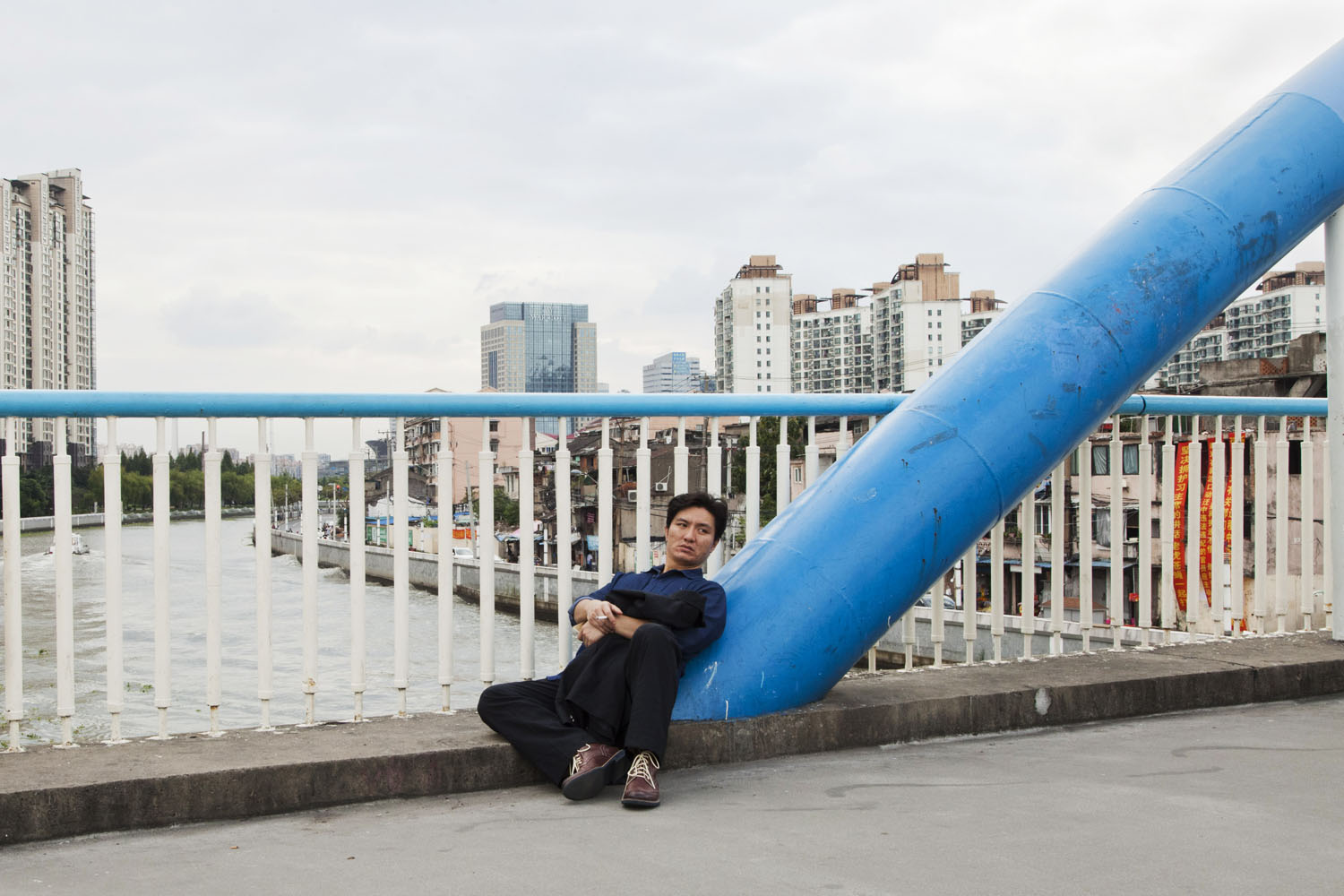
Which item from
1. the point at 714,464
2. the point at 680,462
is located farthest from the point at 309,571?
the point at 714,464

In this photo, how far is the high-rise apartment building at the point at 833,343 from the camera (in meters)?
106

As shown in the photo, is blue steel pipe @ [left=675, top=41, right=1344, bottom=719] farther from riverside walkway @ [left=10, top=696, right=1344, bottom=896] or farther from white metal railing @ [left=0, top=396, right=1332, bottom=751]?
white metal railing @ [left=0, top=396, right=1332, bottom=751]

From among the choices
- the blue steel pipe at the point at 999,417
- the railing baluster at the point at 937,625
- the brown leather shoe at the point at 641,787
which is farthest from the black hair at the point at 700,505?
the railing baluster at the point at 937,625

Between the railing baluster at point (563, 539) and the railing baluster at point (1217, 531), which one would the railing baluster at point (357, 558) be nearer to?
the railing baluster at point (563, 539)

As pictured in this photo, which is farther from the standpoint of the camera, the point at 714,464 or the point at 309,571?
the point at 714,464

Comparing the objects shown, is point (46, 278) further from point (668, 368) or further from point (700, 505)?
point (700, 505)

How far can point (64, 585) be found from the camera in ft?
9.16

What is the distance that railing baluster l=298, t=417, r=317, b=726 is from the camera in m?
3.01

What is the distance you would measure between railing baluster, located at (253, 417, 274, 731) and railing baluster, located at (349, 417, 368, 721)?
0.06 metres

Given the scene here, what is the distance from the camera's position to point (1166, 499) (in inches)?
171

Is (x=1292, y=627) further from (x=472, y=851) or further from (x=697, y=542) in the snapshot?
(x=472, y=851)

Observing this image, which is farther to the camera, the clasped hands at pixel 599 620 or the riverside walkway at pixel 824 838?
the clasped hands at pixel 599 620

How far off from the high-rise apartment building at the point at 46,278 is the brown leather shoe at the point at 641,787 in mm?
105934

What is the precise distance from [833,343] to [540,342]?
61.7m
